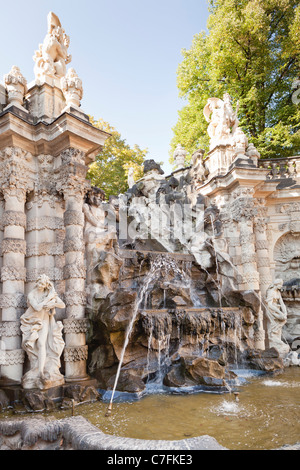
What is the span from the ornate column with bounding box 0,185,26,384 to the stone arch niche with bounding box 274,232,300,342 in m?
8.85

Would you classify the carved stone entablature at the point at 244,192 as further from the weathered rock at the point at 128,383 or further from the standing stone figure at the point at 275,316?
the weathered rock at the point at 128,383

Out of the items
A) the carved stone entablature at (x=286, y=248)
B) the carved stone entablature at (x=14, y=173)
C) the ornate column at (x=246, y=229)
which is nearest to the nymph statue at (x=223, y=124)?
the ornate column at (x=246, y=229)

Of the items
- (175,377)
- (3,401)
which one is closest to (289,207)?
(175,377)

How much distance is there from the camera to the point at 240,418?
14.4 ft

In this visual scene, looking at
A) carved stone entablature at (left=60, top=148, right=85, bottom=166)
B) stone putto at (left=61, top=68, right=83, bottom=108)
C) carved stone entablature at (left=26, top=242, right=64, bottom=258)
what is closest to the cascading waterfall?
carved stone entablature at (left=26, top=242, right=64, bottom=258)

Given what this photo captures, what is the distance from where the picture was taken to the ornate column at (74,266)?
6047 mm

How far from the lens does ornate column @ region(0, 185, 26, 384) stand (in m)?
5.82

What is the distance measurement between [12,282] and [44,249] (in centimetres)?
91

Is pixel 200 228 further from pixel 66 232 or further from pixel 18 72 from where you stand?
pixel 18 72

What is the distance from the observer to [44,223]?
6734 millimetres

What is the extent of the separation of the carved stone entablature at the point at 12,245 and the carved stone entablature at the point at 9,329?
4.24 ft

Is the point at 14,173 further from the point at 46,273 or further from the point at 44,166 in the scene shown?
the point at 46,273

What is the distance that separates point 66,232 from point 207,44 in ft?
51.0

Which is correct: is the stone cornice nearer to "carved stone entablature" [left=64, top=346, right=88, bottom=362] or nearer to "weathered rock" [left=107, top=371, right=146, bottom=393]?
"carved stone entablature" [left=64, top=346, right=88, bottom=362]
